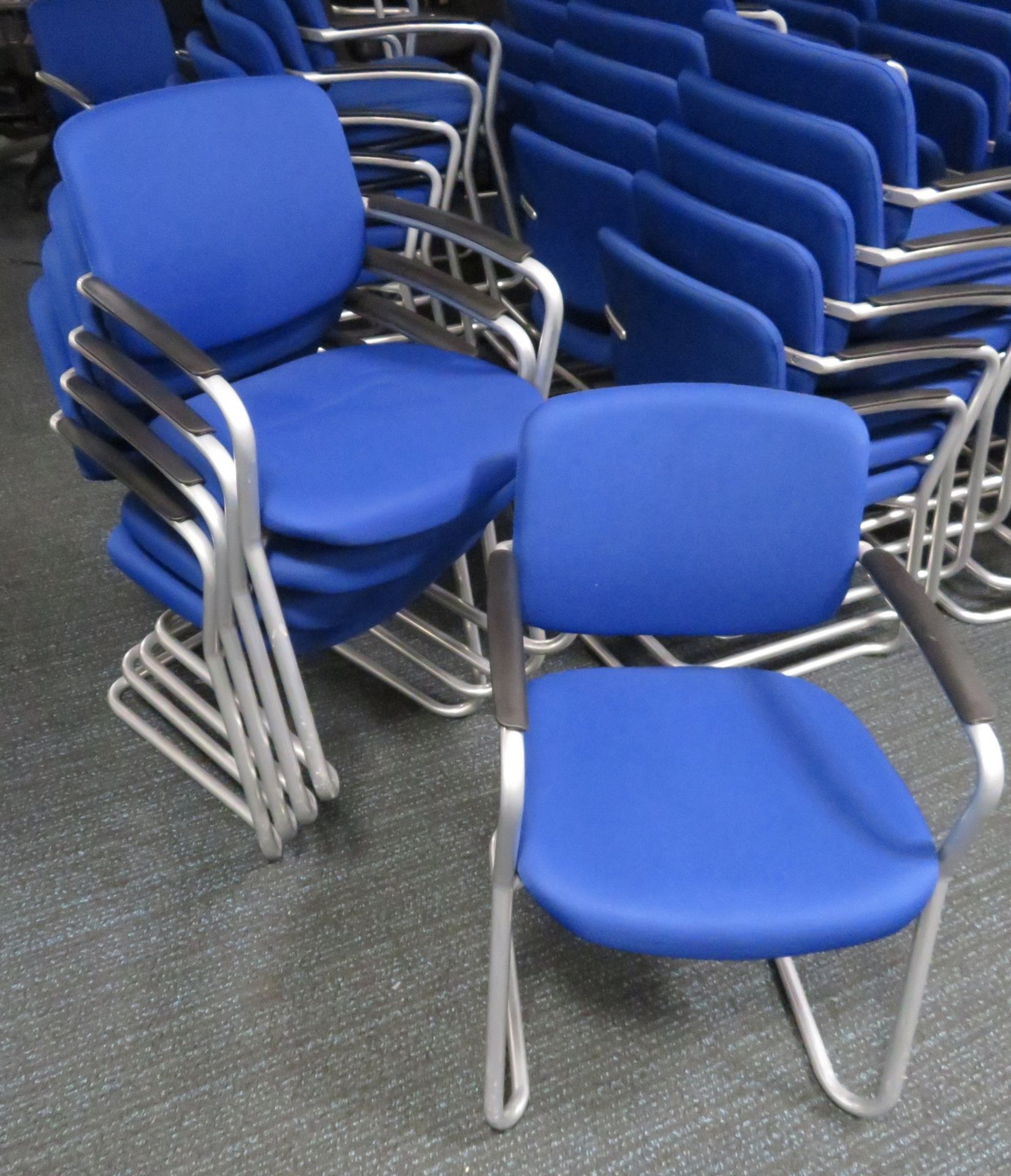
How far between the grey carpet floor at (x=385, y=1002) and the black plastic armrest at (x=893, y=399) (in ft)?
1.84

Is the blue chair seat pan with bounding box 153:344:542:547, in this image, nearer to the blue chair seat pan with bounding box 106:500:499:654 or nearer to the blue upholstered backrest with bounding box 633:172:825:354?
the blue chair seat pan with bounding box 106:500:499:654

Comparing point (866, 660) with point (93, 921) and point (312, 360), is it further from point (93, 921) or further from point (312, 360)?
point (93, 921)

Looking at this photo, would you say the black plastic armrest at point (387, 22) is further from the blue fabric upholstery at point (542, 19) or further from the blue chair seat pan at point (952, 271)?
the blue chair seat pan at point (952, 271)

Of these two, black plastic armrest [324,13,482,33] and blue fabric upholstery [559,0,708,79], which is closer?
blue fabric upholstery [559,0,708,79]

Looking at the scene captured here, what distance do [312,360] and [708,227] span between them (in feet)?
2.17

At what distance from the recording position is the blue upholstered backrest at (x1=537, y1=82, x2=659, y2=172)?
2.04 meters

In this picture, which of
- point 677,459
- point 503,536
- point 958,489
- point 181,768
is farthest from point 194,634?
point 958,489

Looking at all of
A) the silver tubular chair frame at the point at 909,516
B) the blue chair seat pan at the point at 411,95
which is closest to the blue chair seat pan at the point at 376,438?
the silver tubular chair frame at the point at 909,516

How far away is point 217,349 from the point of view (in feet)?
5.59

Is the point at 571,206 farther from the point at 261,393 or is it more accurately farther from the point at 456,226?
the point at 261,393

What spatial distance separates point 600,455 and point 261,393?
676 millimetres

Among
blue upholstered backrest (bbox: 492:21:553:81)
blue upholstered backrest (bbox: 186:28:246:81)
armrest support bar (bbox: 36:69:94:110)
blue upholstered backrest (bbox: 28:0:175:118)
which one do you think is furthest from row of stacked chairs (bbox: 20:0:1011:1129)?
blue upholstered backrest (bbox: 28:0:175:118)

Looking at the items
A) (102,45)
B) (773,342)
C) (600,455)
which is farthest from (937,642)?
(102,45)

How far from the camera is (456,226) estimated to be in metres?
1.71
